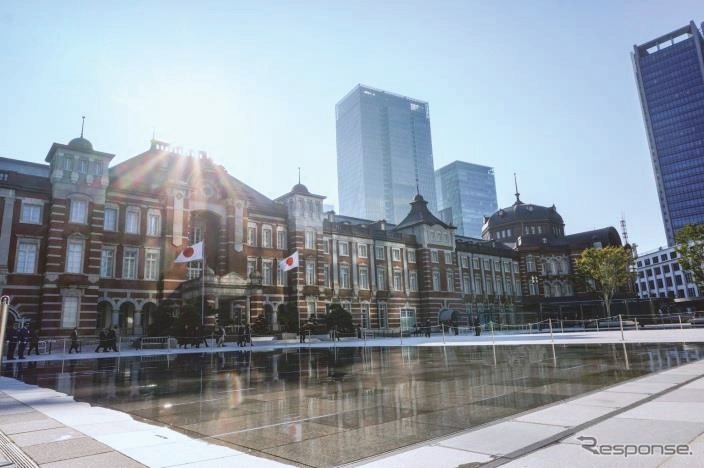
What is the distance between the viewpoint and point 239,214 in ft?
144

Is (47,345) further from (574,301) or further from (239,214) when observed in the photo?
(574,301)

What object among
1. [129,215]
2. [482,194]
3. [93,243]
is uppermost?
[482,194]

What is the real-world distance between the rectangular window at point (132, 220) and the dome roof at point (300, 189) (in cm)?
1572

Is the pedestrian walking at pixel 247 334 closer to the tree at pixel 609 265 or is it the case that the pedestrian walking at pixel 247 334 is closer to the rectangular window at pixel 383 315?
the rectangular window at pixel 383 315

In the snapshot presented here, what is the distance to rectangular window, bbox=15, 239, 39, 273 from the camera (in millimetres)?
32625

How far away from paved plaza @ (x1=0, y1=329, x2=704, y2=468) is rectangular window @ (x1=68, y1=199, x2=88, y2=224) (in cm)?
3210

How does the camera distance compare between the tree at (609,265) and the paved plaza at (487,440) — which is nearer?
the paved plaza at (487,440)

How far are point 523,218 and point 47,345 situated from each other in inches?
2893

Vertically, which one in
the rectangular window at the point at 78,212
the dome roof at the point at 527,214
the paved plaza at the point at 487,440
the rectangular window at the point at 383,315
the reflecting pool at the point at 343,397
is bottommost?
the reflecting pool at the point at 343,397

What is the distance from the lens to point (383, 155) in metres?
178

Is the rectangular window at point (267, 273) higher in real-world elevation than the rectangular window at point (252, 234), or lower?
lower

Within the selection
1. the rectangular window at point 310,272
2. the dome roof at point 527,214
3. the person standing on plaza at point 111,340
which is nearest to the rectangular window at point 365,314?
the rectangular window at point 310,272

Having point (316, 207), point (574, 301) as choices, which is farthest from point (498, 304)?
point (316, 207)

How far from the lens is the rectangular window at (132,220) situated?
37.9 m
